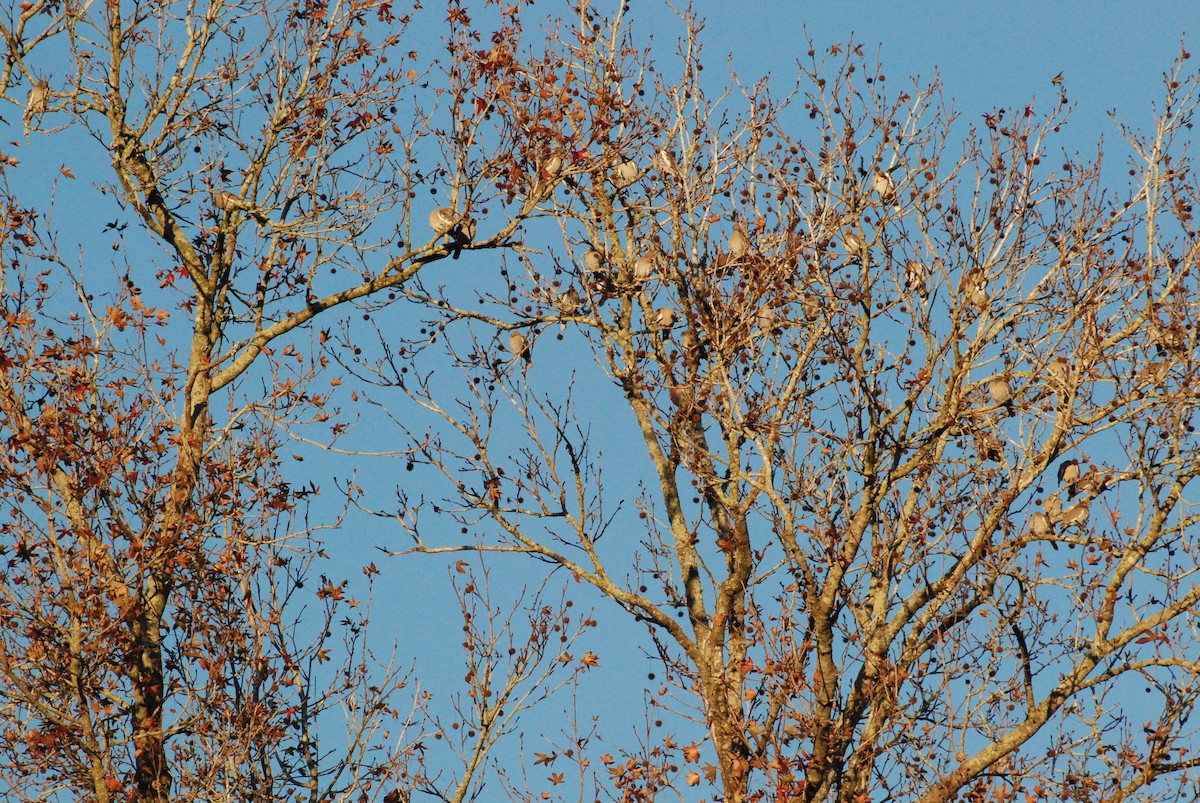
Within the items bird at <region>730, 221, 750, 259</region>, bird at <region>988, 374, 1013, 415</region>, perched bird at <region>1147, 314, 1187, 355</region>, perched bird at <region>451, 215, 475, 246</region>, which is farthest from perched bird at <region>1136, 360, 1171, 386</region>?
perched bird at <region>451, 215, 475, 246</region>

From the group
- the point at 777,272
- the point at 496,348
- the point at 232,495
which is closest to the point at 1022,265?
the point at 777,272

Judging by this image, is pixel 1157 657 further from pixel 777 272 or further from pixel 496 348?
pixel 496 348

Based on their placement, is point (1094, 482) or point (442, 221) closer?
point (1094, 482)

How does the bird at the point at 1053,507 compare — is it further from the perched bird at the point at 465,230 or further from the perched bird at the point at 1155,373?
the perched bird at the point at 465,230

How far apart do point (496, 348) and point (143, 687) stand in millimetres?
4771

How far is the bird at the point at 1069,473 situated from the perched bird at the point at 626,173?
5.28 m

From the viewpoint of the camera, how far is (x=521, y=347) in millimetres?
14633

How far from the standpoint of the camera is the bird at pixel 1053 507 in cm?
1234

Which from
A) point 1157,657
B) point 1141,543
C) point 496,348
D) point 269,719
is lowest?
point 1157,657

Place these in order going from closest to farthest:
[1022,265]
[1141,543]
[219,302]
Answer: [1141,543], [1022,265], [219,302]

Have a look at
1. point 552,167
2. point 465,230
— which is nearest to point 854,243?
point 552,167

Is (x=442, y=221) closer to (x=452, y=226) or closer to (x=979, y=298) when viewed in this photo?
(x=452, y=226)

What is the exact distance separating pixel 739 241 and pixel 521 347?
8.49 feet

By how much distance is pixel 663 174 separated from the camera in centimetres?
1470
